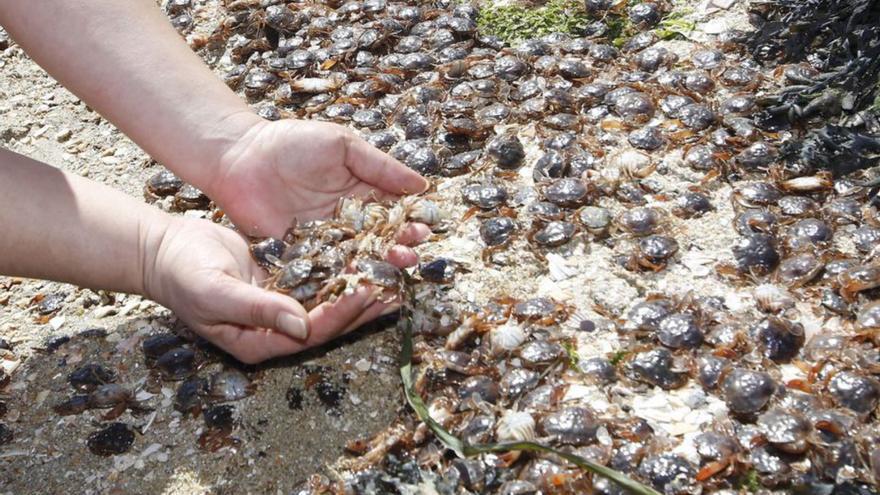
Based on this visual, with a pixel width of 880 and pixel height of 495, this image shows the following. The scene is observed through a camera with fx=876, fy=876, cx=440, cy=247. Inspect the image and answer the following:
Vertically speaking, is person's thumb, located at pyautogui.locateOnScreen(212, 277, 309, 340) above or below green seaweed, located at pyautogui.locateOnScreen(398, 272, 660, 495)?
above

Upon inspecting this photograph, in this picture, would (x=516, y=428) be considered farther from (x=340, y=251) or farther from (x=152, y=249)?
(x=152, y=249)

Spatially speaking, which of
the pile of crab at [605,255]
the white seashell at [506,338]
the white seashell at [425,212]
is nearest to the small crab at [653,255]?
the pile of crab at [605,255]

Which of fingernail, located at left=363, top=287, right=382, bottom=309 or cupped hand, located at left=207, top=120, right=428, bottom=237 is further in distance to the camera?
cupped hand, located at left=207, top=120, right=428, bottom=237

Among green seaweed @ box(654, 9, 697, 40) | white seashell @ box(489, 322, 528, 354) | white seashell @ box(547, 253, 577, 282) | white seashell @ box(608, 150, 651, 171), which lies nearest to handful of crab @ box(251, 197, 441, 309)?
white seashell @ box(489, 322, 528, 354)

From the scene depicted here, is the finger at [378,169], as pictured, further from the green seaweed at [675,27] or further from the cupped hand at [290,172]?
the green seaweed at [675,27]

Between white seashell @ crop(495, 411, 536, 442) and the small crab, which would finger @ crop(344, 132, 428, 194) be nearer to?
the small crab

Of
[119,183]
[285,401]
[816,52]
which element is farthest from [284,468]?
[816,52]

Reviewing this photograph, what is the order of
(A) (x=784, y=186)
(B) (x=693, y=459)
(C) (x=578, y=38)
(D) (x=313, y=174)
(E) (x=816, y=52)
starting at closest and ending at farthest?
(B) (x=693, y=459)
(D) (x=313, y=174)
(A) (x=784, y=186)
(E) (x=816, y=52)
(C) (x=578, y=38)

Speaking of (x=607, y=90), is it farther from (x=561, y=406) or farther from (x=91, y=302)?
(x=91, y=302)
